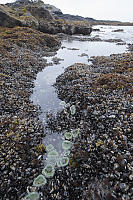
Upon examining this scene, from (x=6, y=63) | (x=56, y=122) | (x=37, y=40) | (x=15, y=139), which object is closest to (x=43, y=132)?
(x=56, y=122)

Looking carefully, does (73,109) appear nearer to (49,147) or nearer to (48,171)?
(49,147)

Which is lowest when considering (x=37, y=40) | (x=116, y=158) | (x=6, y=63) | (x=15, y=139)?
(x=15, y=139)

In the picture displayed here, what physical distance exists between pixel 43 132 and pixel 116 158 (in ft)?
16.0

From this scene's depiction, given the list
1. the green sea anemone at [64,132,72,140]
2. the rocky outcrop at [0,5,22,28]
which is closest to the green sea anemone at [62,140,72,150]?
the green sea anemone at [64,132,72,140]

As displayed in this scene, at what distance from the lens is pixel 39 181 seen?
544cm

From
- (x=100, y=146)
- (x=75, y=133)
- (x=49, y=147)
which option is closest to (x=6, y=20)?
(x=75, y=133)


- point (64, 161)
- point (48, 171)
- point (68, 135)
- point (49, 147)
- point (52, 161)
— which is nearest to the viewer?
point (48, 171)

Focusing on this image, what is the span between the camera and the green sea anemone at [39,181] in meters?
5.34

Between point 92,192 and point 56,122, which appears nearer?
point 92,192

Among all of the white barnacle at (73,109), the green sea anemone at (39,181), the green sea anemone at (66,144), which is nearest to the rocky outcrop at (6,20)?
the white barnacle at (73,109)

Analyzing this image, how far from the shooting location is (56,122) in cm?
919

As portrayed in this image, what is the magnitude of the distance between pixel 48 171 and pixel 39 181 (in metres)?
0.60

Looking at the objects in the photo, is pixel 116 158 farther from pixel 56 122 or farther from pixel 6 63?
pixel 6 63

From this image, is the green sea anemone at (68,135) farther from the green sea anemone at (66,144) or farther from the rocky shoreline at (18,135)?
the rocky shoreline at (18,135)
